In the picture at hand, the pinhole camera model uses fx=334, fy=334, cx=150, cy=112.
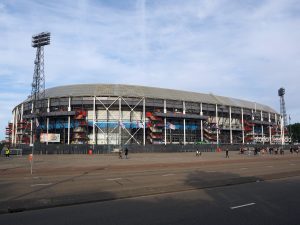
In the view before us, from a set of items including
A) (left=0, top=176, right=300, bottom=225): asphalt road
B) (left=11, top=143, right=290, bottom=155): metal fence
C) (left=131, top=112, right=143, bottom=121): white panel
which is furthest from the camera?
(left=131, top=112, right=143, bottom=121): white panel

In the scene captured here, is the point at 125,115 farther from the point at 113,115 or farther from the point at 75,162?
the point at 75,162

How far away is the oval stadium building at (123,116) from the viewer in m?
93.4

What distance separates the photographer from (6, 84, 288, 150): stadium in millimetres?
93375

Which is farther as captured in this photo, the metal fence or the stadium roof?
the stadium roof

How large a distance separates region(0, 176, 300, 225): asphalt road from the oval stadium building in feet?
256

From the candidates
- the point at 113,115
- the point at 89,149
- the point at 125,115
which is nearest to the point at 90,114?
the point at 113,115

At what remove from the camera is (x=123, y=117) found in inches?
3782

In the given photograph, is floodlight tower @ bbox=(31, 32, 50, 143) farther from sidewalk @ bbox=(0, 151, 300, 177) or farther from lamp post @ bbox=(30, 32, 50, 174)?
sidewalk @ bbox=(0, 151, 300, 177)

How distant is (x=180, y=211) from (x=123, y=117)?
86329 millimetres

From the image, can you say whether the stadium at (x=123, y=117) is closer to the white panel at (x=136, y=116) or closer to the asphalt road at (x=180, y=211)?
the white panel at (x=136, y=116)

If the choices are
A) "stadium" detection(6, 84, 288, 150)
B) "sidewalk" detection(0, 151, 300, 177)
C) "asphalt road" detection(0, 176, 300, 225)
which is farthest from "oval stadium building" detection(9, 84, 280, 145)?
"asphalt road" detection(0, 176, 300, 225)

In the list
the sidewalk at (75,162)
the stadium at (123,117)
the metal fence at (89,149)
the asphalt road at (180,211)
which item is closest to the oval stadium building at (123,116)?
the stadium at (123,117)

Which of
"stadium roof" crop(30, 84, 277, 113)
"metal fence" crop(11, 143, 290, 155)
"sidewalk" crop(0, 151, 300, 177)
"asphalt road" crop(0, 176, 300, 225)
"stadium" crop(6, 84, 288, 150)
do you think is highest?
"stadium roof" crop(30, 84, 277, 113)

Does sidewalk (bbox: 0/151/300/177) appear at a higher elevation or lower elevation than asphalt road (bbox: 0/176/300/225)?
lower
